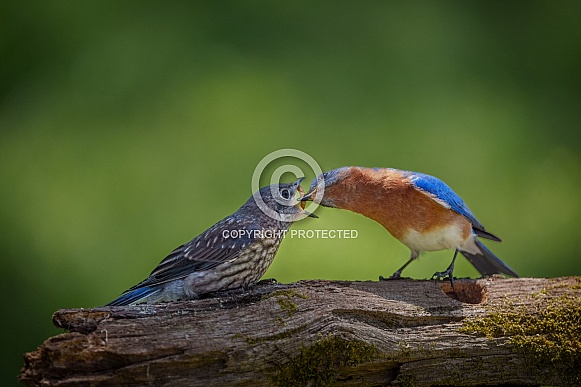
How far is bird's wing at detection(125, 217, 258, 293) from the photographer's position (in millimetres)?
3439

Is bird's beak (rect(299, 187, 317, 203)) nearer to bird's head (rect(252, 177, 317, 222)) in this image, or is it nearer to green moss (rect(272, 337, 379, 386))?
bird's head (rect(252, 177, 317, 222))

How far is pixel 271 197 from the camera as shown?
3764mm

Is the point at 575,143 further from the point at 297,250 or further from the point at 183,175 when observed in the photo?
the point at 183,175

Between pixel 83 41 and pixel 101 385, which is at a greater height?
pixel 83 41

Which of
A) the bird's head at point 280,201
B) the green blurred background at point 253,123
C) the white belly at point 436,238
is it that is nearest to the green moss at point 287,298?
the bird's head at point 280,201

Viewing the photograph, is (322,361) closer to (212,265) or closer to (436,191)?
(212,265)

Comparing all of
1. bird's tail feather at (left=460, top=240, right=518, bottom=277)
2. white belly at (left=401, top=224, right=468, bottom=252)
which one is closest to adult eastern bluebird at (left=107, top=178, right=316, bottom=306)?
white belly at (left=401, top=224, right=468, bottom=252)

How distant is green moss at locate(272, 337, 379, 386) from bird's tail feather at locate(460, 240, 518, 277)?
1.68 metres

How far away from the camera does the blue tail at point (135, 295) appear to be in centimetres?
340

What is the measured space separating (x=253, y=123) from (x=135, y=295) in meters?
2.23

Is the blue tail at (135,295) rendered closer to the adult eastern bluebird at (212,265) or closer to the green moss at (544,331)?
the adult eastern bluebird at (212,265)

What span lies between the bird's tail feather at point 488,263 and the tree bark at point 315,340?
70cm

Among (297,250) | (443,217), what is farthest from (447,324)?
(297,250)

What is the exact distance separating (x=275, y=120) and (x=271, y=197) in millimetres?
1655
